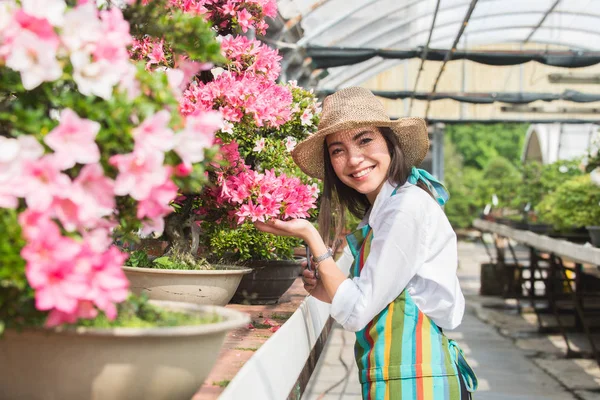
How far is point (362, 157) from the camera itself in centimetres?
185

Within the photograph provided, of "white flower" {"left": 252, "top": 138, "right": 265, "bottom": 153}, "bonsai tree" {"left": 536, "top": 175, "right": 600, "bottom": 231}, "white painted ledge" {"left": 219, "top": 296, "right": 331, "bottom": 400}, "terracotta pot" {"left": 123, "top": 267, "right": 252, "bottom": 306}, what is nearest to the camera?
"white painted ledge" {"left": 219, "top": 296, "right": 331, "bottom": 400}

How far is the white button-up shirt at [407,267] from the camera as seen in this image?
164 cm

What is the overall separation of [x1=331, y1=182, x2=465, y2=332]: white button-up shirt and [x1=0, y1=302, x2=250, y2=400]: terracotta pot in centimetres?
84

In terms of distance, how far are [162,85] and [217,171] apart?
0.89m

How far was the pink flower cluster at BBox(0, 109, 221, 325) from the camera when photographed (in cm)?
67

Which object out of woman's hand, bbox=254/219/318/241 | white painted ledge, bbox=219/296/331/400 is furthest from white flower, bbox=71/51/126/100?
woman's hand, bbox=254/219/318/241

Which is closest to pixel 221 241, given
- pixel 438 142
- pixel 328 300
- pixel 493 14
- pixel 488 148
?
pixel 328 300

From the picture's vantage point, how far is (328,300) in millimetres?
2047

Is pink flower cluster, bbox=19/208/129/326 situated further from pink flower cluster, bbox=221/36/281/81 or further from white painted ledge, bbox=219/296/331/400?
pink flower cluster, bbox=221/36/281/81

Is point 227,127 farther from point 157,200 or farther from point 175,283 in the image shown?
point 157,200

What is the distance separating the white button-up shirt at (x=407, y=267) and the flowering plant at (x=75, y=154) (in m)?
0.90

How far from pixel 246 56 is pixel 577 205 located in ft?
15.8

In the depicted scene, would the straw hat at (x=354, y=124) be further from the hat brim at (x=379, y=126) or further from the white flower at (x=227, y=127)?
the white flower at (x=227, y=127)

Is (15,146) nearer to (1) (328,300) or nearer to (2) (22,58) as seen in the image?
(2) (22,58)
